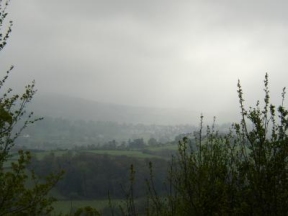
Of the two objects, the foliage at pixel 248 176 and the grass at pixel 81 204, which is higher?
the foliage at pixel 248 176

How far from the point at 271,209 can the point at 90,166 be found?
85531 millimetres

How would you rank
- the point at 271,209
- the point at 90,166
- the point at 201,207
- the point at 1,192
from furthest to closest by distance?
the point at 90,166 → the point at 1,192 → the point at 201,207 → the point at 271,209

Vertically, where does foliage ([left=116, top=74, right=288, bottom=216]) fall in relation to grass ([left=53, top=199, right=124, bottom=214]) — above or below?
above

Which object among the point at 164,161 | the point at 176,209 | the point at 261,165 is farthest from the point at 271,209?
the point at 164,161

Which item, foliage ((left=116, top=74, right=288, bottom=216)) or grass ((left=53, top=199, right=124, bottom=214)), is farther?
grass ((left=53, top=199, right=124, bottom=214))

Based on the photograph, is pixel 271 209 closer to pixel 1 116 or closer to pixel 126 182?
pixel 1 116

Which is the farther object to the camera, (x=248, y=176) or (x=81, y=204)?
(x=81, y=204)

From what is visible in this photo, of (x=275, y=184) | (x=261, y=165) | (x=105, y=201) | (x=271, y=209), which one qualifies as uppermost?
(x=261, y=165)

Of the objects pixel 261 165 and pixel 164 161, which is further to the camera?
pixel 164 161

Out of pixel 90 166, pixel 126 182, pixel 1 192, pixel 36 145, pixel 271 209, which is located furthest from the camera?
pixel 36 145

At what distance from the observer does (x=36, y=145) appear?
606 ft

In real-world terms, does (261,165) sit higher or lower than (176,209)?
higher

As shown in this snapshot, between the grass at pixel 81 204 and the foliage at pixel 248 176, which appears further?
the grass at pixel 81 204

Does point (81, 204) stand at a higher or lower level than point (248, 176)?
lower
